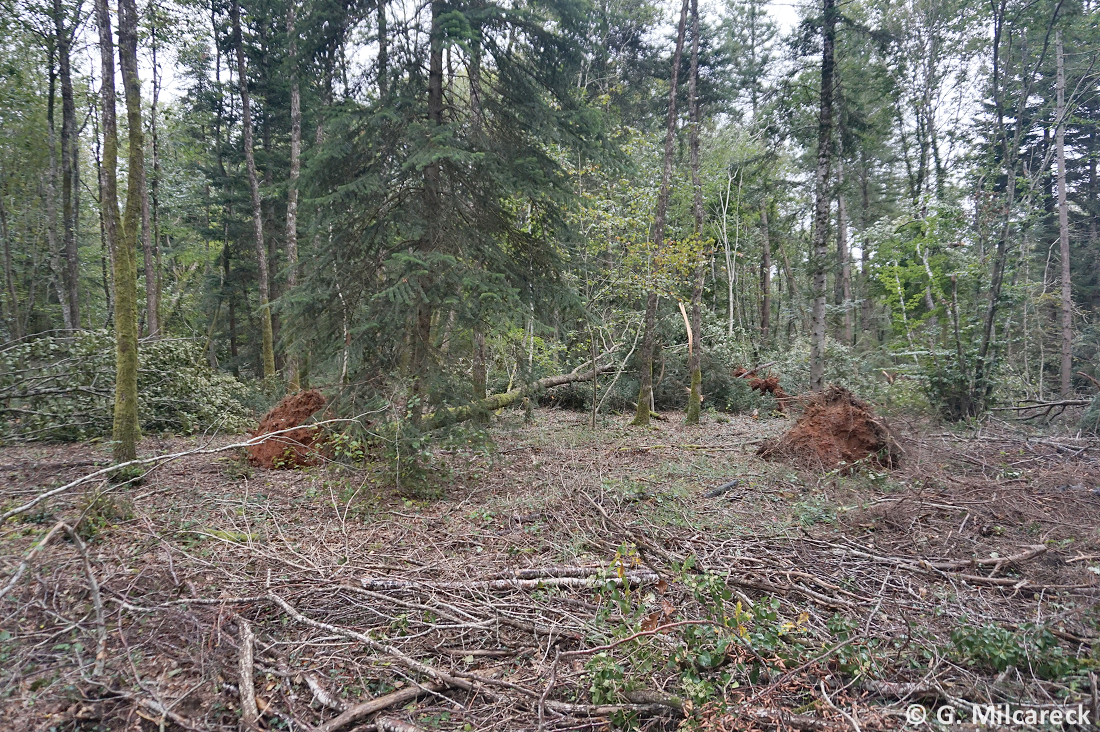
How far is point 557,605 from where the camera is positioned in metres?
3.63

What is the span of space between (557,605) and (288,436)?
6.04m

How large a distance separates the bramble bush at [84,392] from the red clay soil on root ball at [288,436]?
0.73 m

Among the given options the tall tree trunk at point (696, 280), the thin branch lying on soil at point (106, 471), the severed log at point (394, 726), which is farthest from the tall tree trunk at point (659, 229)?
the severed log at point (394, 726)

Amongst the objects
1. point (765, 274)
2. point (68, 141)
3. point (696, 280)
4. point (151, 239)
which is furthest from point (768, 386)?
point (68, 141)

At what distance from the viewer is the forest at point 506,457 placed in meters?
2.79

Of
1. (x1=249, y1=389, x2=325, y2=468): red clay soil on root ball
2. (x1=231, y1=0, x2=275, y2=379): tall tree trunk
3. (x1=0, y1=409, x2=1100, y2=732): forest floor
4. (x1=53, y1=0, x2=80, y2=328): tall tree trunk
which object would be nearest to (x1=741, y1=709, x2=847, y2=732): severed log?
(x1=0, y1=409, x2=1100, y2=732): forest floor

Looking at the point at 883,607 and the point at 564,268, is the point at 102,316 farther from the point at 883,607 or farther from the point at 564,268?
the point at 883,607

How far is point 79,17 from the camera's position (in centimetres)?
1205

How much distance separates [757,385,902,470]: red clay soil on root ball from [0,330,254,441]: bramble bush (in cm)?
848

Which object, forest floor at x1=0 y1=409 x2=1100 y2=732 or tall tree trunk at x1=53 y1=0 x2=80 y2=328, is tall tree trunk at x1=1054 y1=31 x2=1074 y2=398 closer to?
forest floor at x1=0 y1=409 x2=1100 y2=732

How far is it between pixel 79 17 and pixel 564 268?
13922 millimetres

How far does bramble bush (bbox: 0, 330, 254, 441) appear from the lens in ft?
26.6

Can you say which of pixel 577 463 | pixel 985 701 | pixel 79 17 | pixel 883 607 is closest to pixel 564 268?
pixel 577 463

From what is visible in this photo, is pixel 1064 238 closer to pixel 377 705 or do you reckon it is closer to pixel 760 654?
pixel 760 654
